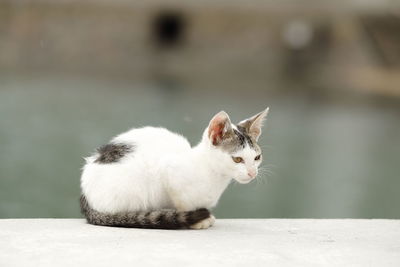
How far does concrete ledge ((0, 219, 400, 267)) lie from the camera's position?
210 cm

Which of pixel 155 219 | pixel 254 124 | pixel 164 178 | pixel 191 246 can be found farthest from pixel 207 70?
pixel 191 246

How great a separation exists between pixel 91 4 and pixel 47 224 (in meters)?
12.2

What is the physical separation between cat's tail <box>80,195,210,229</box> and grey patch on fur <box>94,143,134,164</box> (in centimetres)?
21

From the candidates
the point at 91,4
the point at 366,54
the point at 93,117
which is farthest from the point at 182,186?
the point at 91,4

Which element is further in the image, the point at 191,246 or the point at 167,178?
the point at 167,178

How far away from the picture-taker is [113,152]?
8.95 ft

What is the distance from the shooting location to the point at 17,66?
47.0 feet

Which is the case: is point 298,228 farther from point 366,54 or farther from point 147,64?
point 147,64

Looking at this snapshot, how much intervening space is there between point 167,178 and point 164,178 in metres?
0.01

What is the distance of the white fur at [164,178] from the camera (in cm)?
264

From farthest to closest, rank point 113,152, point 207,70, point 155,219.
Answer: point 207,70 < point 113,152 < point 155,219

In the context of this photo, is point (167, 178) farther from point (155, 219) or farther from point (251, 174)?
point (251, 174)

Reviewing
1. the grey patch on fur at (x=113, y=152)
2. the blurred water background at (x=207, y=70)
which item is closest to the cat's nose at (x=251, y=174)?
the grey patch on fur at (x=113, y=152)

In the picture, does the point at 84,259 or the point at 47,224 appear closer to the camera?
the point at 84,259
